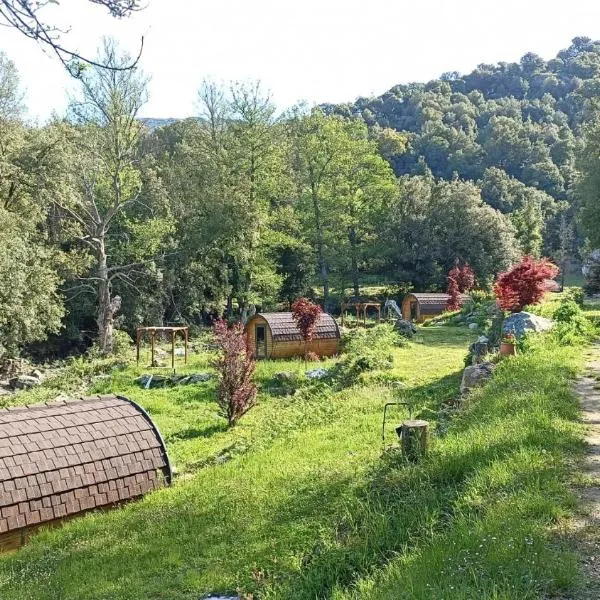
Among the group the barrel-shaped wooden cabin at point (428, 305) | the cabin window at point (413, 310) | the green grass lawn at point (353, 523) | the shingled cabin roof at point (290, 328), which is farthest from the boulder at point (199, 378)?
the cabin window at point (413, 310)

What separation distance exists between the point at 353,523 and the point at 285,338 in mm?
18022

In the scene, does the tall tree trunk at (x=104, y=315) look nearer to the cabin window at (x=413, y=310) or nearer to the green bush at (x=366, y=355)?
the green bush at (x=366, y=355)

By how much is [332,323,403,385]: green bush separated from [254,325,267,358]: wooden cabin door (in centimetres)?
347

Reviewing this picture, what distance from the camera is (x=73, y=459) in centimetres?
908

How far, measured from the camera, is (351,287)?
48.7 metres

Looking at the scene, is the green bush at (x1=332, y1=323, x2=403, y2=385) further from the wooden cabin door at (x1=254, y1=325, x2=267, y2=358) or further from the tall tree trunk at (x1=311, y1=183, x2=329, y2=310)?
the tall tree trunk at (x1=311, y1=183, x2=329, y2=310)

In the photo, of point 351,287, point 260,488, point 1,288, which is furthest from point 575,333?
point 351,287

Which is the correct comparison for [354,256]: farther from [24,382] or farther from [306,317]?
[24,382]

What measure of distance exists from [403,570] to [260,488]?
3997mm

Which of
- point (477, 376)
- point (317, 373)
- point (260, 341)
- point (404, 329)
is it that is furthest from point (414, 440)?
point (404, 329)

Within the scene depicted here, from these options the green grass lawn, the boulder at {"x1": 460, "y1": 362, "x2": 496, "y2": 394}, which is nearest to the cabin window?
the boulder at {"x1": 460, "y1": 362, "x2": 496, "y2": 394}

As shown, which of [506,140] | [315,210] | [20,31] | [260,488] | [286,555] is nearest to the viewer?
[20,31]

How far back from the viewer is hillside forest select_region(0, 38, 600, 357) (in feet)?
87.5

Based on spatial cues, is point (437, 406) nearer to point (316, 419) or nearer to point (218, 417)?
point (316, 419)
